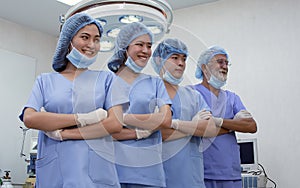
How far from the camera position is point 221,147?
1.87 m

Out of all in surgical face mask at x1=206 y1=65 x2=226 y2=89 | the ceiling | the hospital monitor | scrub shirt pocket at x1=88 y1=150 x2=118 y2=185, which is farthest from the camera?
the ceiling

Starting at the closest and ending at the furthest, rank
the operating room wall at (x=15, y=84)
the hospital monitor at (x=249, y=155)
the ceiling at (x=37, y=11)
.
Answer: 1. the hospital monitor at (x=249, y=155)
2. the ceiling at (x=37, y=11)
3. the operating room wall at (x=15, y=84)

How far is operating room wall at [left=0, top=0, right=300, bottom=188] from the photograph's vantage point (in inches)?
120

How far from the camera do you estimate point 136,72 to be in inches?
62.7

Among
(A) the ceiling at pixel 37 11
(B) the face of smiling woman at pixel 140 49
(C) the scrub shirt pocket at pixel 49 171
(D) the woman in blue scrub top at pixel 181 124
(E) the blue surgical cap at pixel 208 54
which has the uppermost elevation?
(A) the ceiling at pixel 37 11

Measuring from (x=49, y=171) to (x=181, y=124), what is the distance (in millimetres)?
531

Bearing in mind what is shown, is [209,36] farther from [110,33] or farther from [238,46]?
[110,33]

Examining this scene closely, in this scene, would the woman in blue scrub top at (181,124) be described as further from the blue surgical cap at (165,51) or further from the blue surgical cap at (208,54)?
the blue surgical cap at (208,54)

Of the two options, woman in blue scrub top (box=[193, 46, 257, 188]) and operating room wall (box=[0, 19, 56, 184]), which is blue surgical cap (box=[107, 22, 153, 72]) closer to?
woman in blue scrub top (box=[193, 46, 257, 188])

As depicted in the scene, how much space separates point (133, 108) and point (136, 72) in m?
0.16

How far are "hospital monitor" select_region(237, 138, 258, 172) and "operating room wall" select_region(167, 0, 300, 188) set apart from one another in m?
0.30

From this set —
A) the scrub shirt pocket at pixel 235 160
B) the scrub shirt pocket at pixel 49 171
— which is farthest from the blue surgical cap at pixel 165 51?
the scrub shirt pocket at pixel 49 171

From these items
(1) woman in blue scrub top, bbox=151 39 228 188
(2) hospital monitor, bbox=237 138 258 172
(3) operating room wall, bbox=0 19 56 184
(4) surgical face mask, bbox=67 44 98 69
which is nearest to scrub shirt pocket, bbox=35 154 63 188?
(4) surgical face mask, bbox=67 44 98 69

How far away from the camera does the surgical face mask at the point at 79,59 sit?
1.43 m
